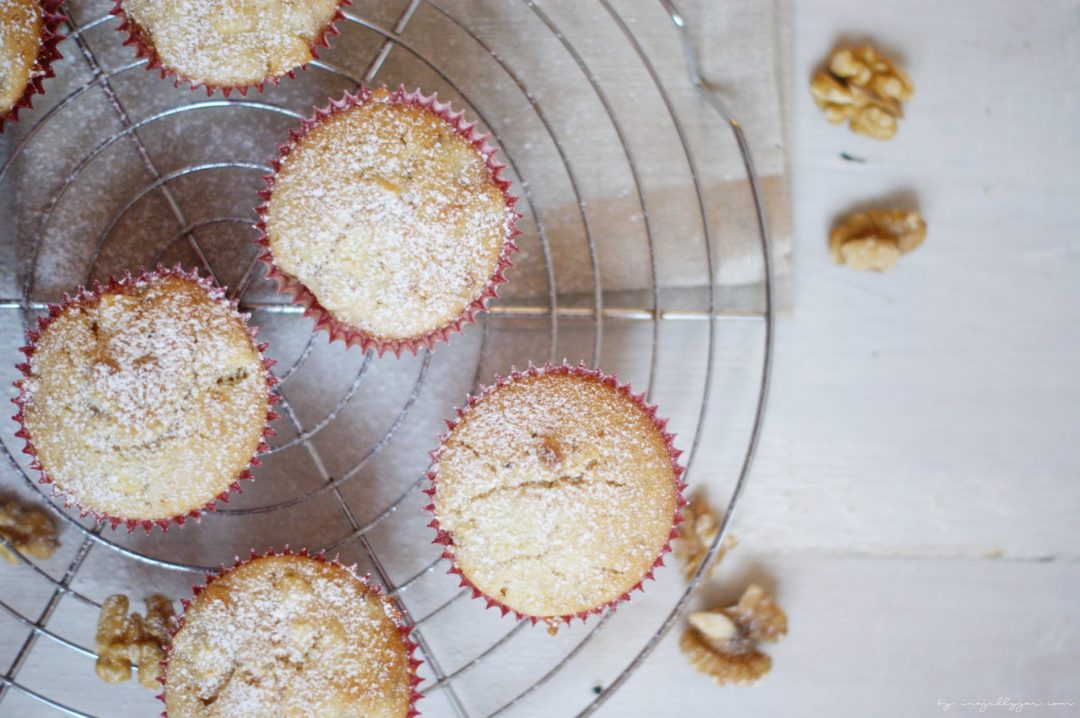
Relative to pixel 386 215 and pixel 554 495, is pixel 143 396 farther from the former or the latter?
pixel 554 495

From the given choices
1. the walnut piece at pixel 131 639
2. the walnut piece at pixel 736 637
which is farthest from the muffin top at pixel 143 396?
the walnut piece at pixel 736 637

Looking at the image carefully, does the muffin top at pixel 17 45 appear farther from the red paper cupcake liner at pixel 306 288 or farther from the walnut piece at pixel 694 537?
the walnut piece at pixel 694 537

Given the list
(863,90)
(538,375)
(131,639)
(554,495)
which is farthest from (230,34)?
(863,90)

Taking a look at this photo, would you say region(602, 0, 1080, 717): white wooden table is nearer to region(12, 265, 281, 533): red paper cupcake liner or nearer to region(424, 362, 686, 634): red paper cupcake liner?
region(424, 362, 686, 634): red paper cupcake liner

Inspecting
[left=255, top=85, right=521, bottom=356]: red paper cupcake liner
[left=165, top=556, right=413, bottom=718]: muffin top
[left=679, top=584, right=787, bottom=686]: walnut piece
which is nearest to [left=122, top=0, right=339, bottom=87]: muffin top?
[left=255, top=85, right=521, bottom=356]: red paper cupcake liner

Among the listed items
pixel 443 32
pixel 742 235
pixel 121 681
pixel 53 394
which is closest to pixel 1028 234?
pixel 742 235

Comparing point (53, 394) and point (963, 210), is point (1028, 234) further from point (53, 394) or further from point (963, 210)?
point (53, 394)
